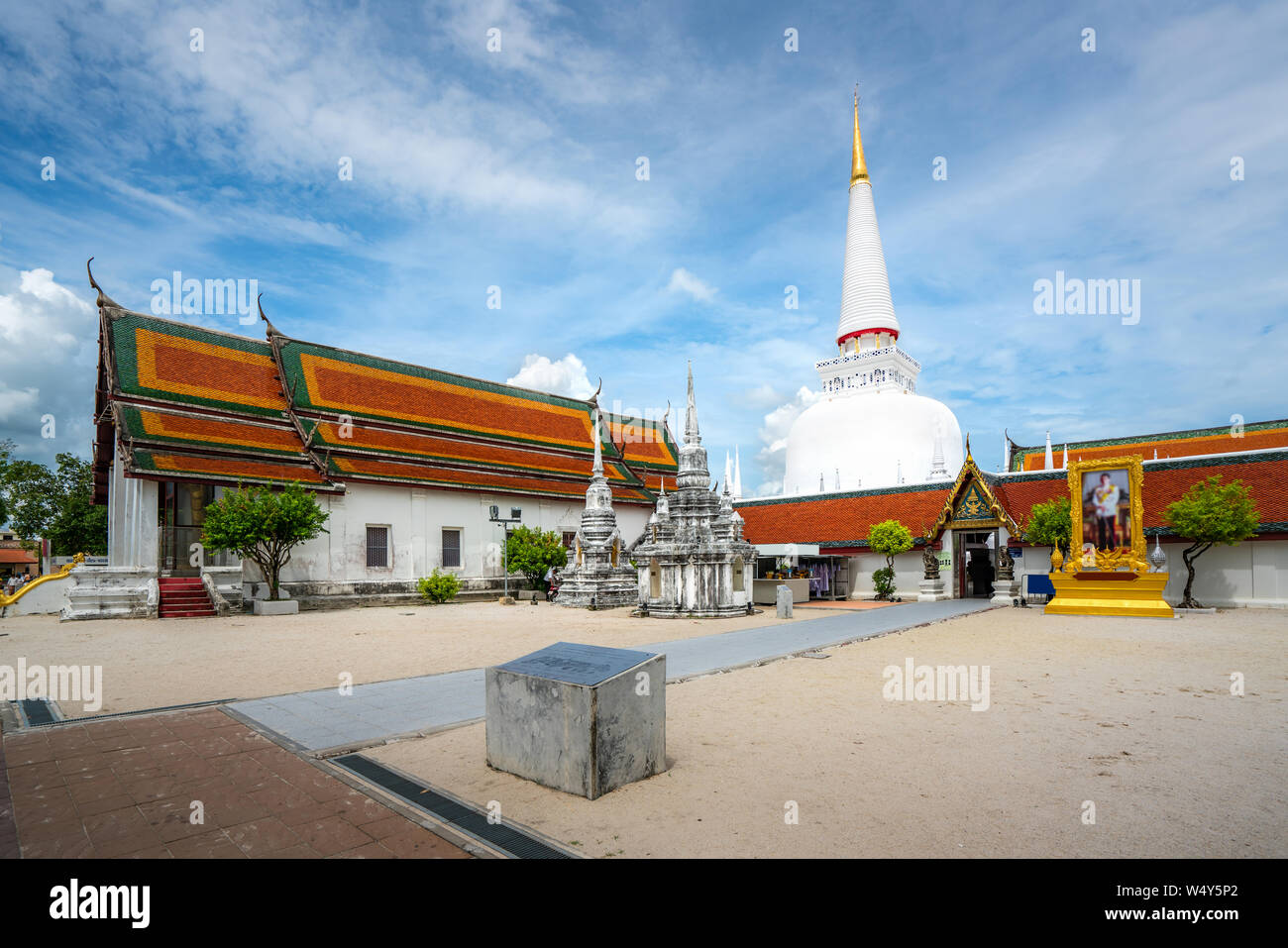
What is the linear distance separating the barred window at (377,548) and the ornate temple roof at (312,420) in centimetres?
195

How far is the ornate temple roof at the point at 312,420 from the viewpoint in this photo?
21.0 m

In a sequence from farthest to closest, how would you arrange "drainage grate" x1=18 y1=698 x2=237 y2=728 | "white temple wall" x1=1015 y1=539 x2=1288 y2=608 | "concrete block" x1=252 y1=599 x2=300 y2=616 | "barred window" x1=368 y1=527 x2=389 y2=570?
"barred window" x1=368 y1=527 x2=389 y2=570 < "concrete block" x1=252 y1=599 x2=300 y2=616 < "white temple wall" x1=1015 y1=539 x2=1288 y2=608 < "drainage grate" x1=18 y1=698 x2=237 y2=728

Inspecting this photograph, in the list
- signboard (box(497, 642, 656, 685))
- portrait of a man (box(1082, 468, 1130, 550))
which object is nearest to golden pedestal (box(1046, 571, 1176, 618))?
portrait of a man (box(1082, 468, 1130, 550))

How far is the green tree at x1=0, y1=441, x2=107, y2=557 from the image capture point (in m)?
37.6

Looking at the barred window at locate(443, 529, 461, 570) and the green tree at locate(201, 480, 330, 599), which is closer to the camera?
the green tree at locate(201, 480, 330, 599)

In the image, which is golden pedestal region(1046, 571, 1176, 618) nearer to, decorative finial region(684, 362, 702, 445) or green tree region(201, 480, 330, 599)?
decorative finial region(684, 362, 702, 445)

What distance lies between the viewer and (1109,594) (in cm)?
1872

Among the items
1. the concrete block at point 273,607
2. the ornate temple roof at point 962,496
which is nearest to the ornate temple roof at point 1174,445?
the ornate temple roof at point 962,496

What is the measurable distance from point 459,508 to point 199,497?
351 inches

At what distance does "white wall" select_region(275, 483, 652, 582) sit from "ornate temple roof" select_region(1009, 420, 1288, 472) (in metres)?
21.7

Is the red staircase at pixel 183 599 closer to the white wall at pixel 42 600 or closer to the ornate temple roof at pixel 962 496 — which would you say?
the white wall at pixel 42 600
